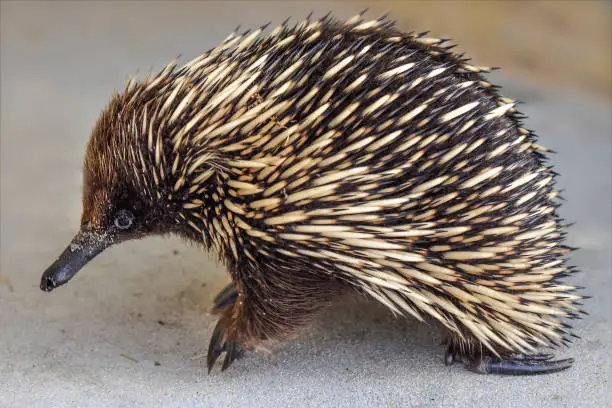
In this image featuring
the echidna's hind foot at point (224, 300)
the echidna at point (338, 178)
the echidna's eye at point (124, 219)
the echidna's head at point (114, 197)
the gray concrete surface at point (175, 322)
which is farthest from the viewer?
the echidna's hind foot at point (224, 300)

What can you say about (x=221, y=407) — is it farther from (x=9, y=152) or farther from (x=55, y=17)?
(x=55, y=17)

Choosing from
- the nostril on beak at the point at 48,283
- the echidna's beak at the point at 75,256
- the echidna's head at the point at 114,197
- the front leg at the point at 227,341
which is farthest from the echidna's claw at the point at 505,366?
the nostril on beak at the point at 48,283

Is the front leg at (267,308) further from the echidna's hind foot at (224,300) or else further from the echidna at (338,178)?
the echidna's hind foot at (224,300)

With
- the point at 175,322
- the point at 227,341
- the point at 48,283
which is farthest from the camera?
the point at 175,322

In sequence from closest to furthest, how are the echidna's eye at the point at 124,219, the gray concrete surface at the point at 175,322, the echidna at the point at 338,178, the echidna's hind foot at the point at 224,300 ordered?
1. the echidna at the point at 338,178
2. the echidna's eye at the point at 124,219
3. the gray concrete surface at the point at 175,322
4. the echidna's hind foot at the point at 224,300

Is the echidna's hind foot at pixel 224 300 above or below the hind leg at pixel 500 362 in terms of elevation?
below

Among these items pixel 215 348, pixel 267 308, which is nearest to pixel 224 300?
pixel 215 348

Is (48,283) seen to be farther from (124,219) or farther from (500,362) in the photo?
(500,362)
